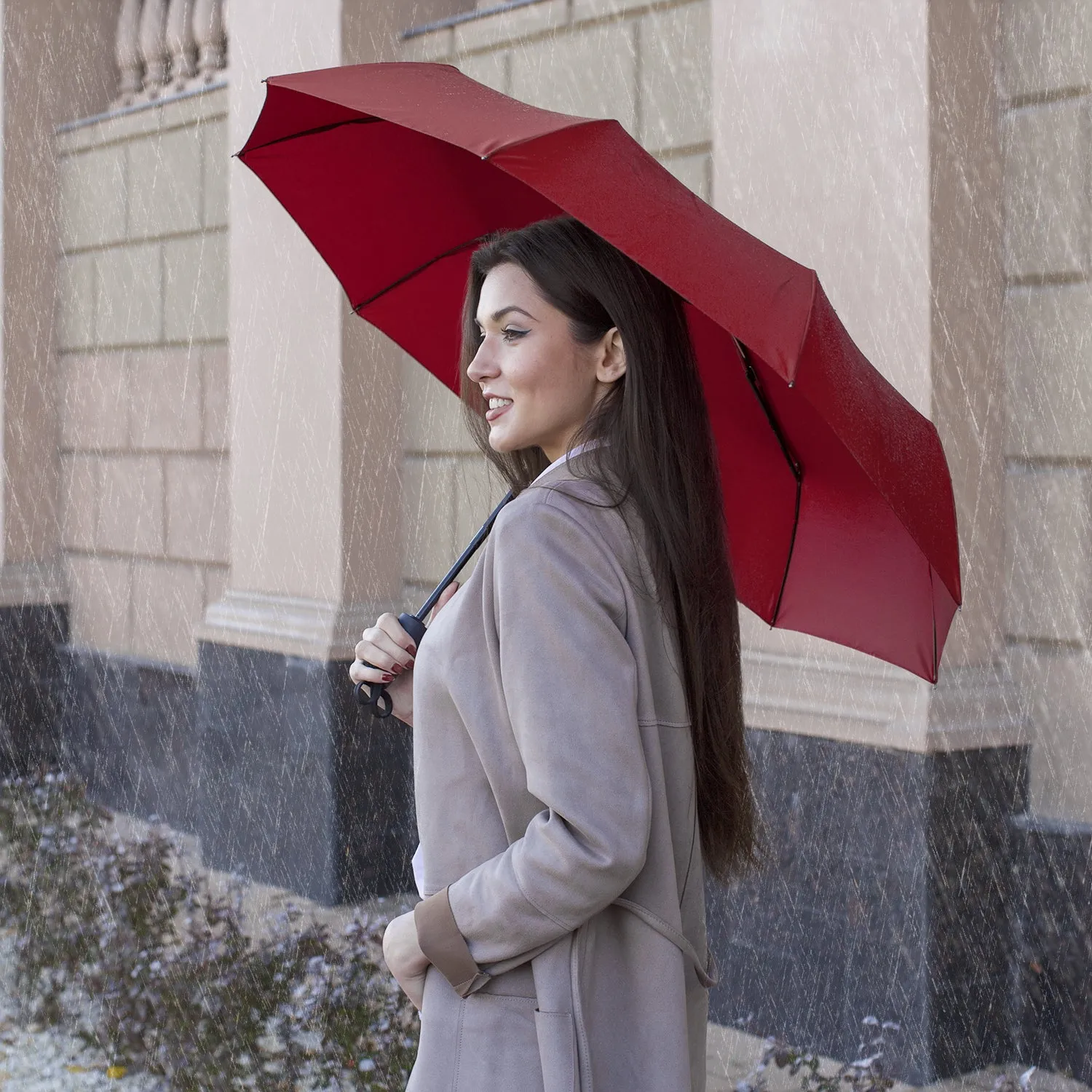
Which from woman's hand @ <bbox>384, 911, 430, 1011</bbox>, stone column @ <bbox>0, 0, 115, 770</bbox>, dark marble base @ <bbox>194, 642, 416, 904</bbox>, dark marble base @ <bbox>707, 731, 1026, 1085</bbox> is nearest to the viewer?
woman's hand @ <bbox>384, 911, 430, 1011</bbox>

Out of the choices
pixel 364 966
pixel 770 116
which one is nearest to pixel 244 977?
pixel 364 966

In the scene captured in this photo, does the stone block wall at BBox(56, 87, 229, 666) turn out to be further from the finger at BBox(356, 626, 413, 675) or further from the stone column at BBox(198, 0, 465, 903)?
the finger at BBox(356, 626, 413, 675)

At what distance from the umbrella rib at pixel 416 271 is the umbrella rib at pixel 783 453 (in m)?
0.78

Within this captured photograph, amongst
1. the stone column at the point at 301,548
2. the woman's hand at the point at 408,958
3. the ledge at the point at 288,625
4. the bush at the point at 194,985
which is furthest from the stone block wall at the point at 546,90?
the woman's hand at the point at 408,958

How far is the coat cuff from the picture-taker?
1767 millimetres

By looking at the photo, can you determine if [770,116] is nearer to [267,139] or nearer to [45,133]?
[267,139]

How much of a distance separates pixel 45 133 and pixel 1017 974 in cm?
752

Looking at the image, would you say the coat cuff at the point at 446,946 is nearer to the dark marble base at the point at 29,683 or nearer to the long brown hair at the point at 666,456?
the long brown hair at the point at 666,456

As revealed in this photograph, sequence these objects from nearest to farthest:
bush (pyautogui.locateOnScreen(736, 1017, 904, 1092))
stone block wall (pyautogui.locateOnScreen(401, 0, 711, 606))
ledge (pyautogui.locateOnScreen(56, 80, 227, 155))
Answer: bush (pyautogui.locateOnScreen(736, 1017, 904, 1092)) → stone block wall (pyautogui.locateOnScreen(401, 0, 711, 606)) → ledge (pyautogui.locateOnScreen(56, 80, 227, 155))

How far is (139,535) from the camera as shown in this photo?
850 cm

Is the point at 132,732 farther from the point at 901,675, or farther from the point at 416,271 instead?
the point at 416,271

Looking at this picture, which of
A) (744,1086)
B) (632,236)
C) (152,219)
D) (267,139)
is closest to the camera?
(632,236)

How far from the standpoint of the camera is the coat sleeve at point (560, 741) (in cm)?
167

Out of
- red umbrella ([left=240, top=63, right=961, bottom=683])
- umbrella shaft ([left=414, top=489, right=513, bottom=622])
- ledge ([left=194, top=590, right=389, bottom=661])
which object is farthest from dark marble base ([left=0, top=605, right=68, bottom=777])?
umbrella shaft ([left=414, top=489, right=513, bottom=622])
